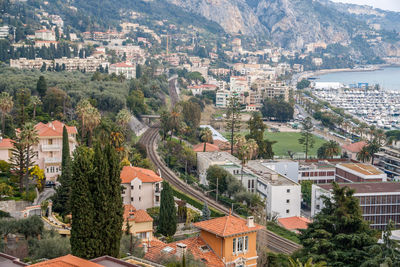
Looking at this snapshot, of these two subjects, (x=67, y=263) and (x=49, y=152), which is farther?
(x=49, y=152)

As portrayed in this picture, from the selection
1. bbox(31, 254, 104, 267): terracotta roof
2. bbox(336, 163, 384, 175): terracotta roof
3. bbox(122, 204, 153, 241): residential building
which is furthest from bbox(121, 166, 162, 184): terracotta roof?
bbox(336, 163, 384, 175): terracotta roof

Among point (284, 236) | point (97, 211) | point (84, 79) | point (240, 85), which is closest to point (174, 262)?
point (97, 211)

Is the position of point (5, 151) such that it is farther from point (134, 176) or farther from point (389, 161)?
point (389, 161)

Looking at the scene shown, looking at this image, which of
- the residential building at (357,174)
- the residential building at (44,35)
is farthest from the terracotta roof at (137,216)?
the residential building at (44,35)

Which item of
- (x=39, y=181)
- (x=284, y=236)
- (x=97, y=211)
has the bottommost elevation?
(x=284, y=236)

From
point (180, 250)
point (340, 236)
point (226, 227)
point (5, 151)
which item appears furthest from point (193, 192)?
point (180, 250)

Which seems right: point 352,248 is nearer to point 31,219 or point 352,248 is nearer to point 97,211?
point 97,211

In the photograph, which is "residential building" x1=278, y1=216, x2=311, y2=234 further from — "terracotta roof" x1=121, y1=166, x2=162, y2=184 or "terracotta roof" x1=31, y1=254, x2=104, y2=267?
"terracotta roof" x1=31, y1=254, x2=104, y2=267
